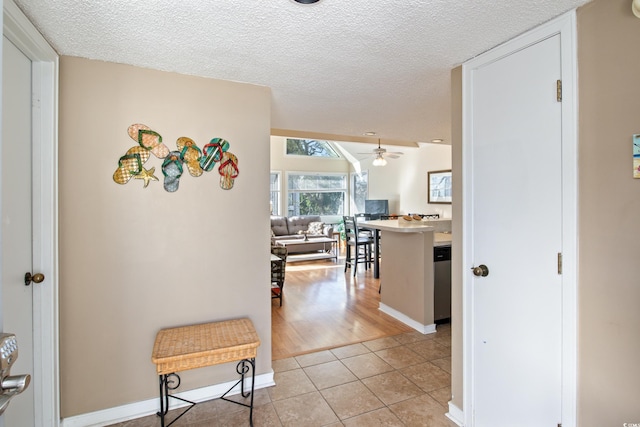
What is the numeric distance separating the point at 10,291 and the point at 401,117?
314cm

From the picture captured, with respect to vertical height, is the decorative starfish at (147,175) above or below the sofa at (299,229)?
above

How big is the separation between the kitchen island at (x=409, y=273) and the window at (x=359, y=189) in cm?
575

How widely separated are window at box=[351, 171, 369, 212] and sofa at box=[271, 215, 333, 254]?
62.9 inches

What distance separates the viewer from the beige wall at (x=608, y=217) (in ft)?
4.29

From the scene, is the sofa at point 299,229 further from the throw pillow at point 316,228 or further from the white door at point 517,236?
the white door at point 517,236

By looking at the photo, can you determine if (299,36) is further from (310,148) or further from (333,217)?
(333,217)

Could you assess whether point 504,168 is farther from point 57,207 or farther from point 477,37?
point 57,207

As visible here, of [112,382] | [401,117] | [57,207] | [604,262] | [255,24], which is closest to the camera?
[604,262]

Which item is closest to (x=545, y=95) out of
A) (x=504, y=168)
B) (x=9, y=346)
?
(x=504, y=168)

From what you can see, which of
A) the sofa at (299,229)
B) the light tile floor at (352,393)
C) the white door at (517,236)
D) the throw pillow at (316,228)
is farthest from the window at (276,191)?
the white door at (517,236)

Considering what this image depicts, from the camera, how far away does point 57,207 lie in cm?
192

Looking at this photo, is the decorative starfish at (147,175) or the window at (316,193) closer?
the decorative starfish at (147,175)

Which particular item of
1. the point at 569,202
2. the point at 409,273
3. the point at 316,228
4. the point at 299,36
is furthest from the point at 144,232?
the point at 316,228

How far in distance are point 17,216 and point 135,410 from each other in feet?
4.37
